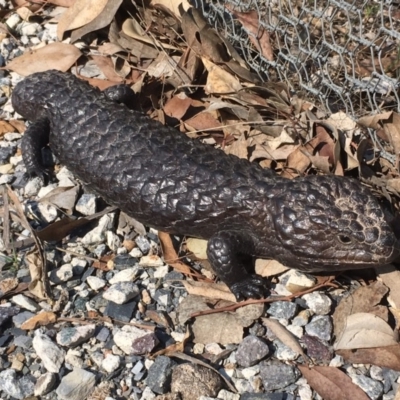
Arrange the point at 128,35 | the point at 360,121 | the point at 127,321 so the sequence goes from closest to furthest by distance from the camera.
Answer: the point at 127,321, the point at 360,121, the point at 128,35

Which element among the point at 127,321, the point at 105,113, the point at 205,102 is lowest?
the point at 127,321

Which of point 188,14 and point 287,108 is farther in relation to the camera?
point 188,14

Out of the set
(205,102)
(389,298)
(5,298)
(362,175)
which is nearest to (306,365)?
(389,298)

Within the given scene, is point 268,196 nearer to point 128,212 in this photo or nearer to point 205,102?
point 128,212

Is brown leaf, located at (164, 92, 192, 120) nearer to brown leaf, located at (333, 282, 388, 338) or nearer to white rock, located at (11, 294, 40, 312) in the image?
white rock, located at (11, 294, 40, 312)

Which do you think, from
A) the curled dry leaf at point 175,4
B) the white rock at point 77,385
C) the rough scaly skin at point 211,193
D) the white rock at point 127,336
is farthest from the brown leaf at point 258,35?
the white rock at point 77,385

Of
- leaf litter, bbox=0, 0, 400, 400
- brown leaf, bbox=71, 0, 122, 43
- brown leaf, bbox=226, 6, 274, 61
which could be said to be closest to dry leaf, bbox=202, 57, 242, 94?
leaf litter, bbox=0, 0, 400, 400
